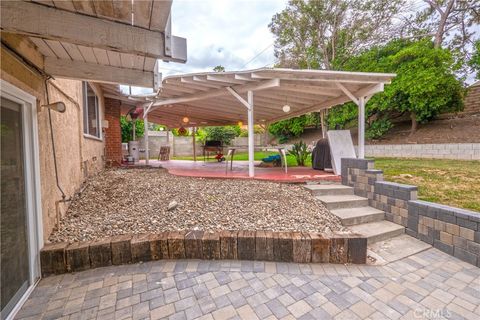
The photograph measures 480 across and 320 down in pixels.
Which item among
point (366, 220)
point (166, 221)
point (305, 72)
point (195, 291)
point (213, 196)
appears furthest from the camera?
point (305, 72)

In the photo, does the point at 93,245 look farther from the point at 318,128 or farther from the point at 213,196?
the point at 318,128

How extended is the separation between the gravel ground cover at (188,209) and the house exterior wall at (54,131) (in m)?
0.29

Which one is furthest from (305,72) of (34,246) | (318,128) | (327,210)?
(318,128)

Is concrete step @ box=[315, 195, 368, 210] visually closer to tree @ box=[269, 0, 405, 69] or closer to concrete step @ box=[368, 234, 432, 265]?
concrete step @ box=[368, 234, 432, 265]

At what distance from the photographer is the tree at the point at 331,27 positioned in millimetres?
11797

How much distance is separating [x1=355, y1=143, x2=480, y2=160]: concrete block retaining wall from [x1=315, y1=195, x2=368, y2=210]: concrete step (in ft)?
21.6

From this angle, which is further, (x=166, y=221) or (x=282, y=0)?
(x=282, y=0)

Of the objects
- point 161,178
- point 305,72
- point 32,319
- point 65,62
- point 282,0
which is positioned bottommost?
point 32,319

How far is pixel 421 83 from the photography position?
8.41 metres

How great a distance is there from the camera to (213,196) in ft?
13.0

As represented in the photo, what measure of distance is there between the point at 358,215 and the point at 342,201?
15.0 inches

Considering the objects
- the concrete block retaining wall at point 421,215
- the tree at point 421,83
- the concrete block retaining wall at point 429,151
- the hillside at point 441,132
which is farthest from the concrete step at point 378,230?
the tree at point 421,83

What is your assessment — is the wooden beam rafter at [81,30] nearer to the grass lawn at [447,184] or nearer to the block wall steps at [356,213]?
the block wall steps at [356,213]

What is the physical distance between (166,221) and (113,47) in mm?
2182
